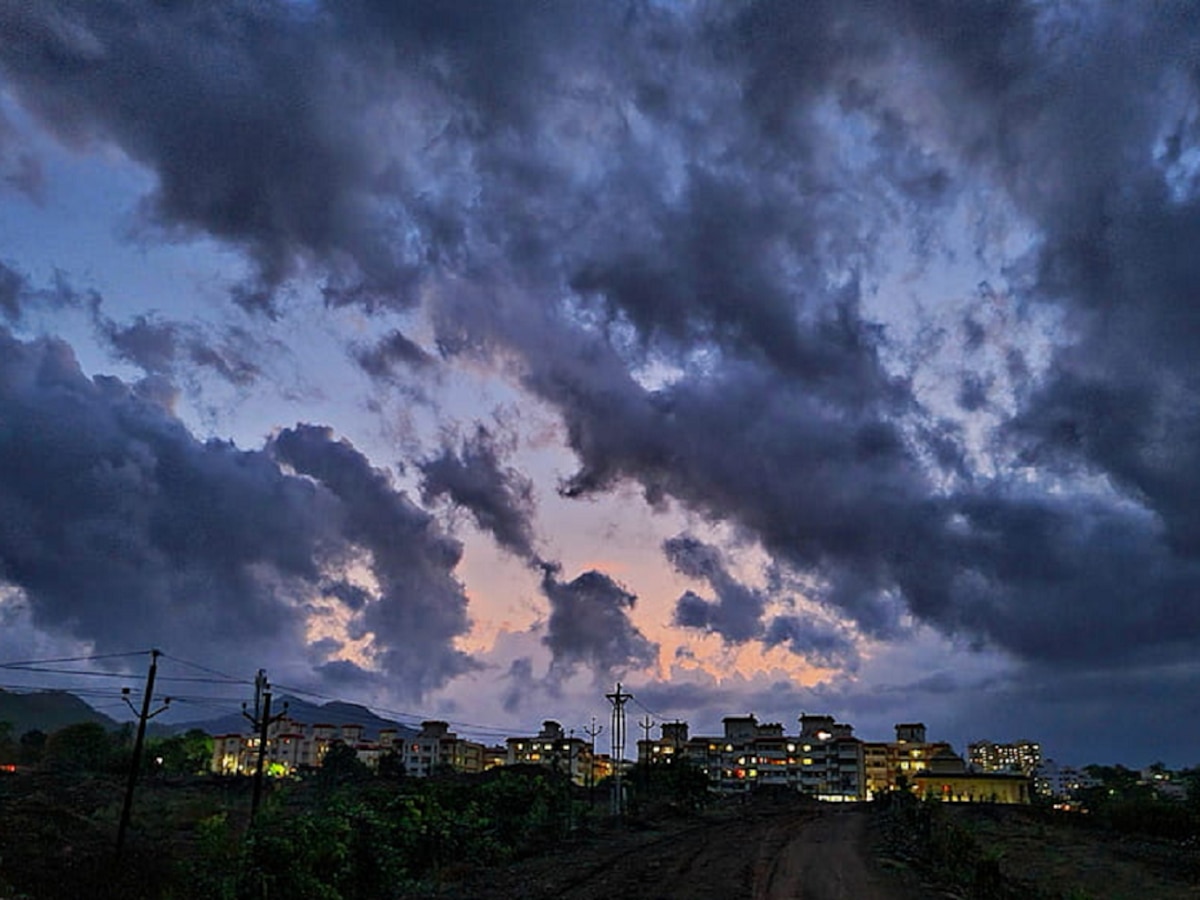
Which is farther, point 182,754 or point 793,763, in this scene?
point 793,763

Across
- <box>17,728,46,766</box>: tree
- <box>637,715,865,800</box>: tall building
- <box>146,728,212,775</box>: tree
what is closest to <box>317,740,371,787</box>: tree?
→ <box>146,728,212,775</box>: tree

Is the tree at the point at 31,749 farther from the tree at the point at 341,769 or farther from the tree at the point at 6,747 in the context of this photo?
the tree at the point at 341,769

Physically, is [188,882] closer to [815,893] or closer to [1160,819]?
[815,893]

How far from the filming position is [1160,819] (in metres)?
64.1

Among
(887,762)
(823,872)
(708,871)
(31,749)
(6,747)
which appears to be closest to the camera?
(708,871)

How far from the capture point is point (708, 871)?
110 feet

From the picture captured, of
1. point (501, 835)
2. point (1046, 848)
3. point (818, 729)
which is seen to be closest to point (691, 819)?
point (1046, 848)

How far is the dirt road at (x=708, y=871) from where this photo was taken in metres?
28.0

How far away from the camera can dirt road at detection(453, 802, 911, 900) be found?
27953 millimetres

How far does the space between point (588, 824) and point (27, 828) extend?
3344 centimetres

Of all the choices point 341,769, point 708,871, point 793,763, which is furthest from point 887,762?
point 708,871

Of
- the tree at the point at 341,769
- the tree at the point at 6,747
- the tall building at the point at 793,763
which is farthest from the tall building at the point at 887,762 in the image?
the tree at the point at 6,747

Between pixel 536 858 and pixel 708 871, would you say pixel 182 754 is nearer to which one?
pixel 536 858

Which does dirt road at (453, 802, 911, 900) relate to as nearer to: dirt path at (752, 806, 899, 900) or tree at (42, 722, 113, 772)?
dirt path at (752, 806, 899, 900)
